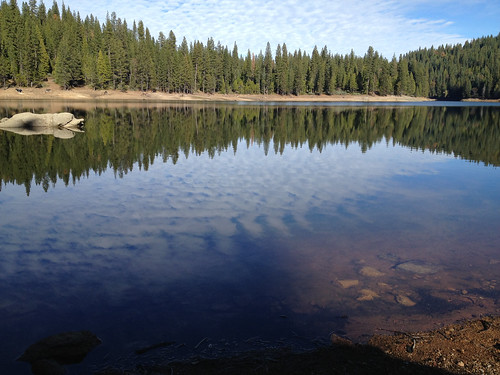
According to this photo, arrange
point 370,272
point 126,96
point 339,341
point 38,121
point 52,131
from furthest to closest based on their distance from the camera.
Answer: point 126,96, point 38,121, point 52,131, point 370,272, point 339,341

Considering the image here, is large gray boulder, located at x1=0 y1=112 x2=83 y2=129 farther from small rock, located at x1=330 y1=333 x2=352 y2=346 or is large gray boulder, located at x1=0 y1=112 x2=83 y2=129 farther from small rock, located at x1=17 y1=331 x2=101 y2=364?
small rock, located at x1=330 y1=333 x2=352 y2=346

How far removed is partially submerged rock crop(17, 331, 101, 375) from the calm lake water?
0.15 metres

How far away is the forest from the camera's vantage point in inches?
3772

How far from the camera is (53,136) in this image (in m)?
26.1

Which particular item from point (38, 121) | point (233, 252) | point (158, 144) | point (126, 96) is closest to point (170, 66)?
point (126, 96)

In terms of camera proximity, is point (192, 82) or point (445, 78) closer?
point (192, 82)

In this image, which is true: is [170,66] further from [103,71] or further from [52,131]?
[52,131]

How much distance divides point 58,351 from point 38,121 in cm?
3200

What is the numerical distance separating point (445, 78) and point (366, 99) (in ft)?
238

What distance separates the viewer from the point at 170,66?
111 m

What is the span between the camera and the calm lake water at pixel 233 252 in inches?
219

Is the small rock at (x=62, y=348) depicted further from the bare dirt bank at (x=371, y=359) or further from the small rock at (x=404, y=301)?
the small rock at (x=404, y=301)

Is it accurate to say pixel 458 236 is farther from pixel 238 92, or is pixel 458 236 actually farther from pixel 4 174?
pixel 238 92

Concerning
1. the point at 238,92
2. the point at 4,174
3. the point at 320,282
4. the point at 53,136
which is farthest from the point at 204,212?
the point at 238,92
